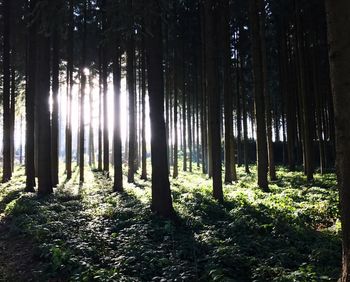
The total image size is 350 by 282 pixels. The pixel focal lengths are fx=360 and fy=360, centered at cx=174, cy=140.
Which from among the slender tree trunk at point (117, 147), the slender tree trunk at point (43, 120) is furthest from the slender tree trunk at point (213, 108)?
the slender tree trunk at point (43, 120)

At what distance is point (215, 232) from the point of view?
8469 mm

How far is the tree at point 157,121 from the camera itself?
10211mm

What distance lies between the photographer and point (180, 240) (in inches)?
316

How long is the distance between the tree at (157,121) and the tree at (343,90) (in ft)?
20.6

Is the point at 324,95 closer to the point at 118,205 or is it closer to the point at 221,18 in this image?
the point at 221,18

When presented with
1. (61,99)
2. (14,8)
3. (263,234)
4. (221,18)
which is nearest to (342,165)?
(263,234)

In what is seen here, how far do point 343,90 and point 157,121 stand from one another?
644 cm

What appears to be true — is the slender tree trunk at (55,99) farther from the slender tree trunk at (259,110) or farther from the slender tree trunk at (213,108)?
the slender tree trunk at (259,110)

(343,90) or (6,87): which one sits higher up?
(6,87)

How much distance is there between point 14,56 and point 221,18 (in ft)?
43.5

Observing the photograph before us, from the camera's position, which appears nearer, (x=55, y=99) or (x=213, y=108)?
(x=213, y=108)

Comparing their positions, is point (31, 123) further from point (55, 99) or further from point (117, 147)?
point (117, 147)

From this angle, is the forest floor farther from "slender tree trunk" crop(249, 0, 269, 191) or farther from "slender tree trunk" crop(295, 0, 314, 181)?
"slender tree trunk" crop(295, 0, 314, 181)

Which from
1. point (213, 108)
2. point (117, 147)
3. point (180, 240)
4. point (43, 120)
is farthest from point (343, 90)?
point (43, 120)
